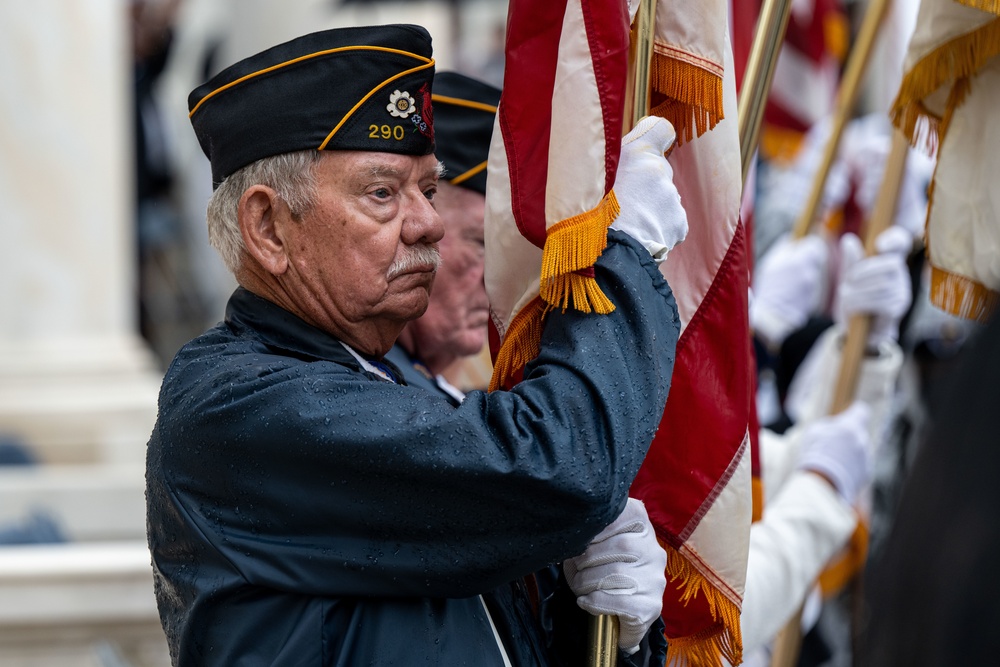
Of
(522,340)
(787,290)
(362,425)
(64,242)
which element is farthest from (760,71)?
(64,242)

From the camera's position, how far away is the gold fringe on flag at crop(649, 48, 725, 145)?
87.6 inches

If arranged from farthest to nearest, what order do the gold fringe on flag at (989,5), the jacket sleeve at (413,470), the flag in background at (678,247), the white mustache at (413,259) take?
the gold fringe on flag at (989,5) < the white mustache at (413,259) < the flag in background at (678,247) < the jacket sleeve at (413,470)

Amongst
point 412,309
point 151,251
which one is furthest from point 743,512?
point 151,251

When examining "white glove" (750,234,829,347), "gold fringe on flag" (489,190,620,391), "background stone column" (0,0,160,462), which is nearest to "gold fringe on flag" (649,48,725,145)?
"gold fringe on flag" (489,190,620,391)

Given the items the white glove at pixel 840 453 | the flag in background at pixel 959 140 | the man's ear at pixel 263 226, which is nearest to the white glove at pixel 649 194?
the man's ear at pixel 263 226

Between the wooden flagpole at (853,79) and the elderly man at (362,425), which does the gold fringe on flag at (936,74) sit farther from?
the wooden flagpole at (853,79)

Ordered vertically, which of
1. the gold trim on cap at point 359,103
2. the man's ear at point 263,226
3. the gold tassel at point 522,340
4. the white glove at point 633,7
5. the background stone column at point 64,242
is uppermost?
the white glove at point 633,7

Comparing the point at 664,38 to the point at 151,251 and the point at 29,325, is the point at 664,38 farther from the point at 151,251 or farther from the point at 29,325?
the point at 151,251

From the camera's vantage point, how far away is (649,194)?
2145 millimetres

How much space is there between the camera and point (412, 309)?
7.38 ft

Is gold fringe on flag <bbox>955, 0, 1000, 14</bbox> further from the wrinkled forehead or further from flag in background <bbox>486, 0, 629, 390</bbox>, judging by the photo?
the wrinkled forehead

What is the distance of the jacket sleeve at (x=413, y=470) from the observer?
1.86 metres

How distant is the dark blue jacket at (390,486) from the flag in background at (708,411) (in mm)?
375

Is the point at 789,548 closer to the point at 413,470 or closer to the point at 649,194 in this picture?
the point at 649,194
